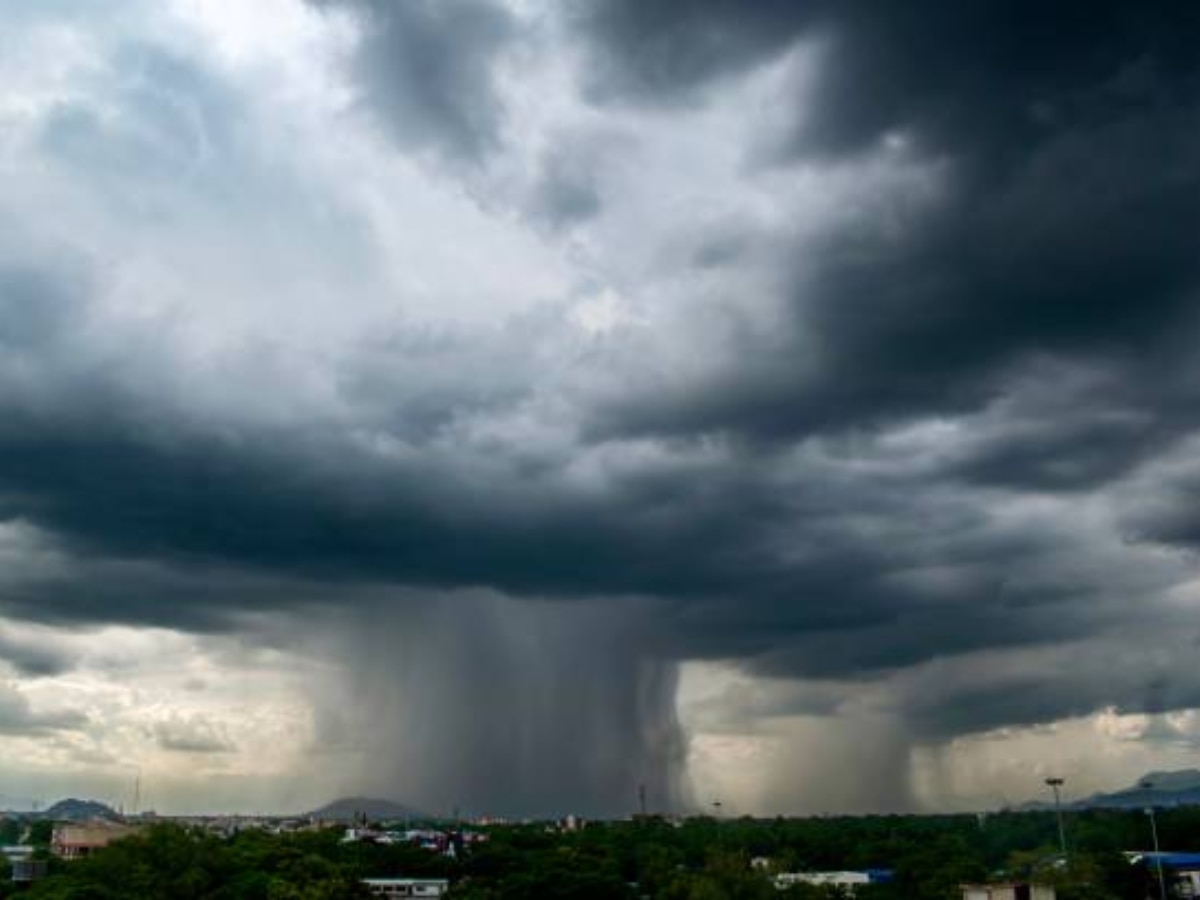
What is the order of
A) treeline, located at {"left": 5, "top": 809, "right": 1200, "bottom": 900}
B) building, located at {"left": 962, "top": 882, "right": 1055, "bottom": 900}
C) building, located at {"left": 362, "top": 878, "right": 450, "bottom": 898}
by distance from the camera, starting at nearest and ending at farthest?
building, located at {"left": 962, "top": 882, "right": 1055, "bottom": 900} < treeline, located at {"left": 5, "top": 809, "right": 1200, "bottom": 900} < building, located at {"left": 362, "top": 878, "right": 450, "bottom": 898}

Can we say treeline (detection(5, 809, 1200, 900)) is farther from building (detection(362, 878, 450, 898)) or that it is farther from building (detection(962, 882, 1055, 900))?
building (detection(962, 882, 1055, 900))

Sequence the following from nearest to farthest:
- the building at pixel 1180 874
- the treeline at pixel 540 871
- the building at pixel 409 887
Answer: the treeline at pixel 540 871, the building at pixel 1180 874, the building at pixel 409 887

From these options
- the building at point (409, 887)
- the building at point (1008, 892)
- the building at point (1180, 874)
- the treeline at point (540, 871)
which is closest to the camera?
the building at point (1008, 892)

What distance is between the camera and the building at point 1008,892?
83.4 meters

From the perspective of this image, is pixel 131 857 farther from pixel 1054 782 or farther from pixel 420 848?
pixel 1054 782

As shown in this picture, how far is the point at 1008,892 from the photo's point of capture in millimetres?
83688

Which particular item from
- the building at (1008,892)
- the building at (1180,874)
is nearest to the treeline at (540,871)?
the building at (1180,874)

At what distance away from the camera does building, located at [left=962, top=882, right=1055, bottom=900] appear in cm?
8344

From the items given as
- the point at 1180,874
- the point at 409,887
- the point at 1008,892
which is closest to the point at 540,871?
the point at 409,887

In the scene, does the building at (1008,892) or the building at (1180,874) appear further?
the building at (1180,874)

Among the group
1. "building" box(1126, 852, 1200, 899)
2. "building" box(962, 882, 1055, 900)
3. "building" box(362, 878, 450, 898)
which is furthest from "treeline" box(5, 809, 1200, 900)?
"building" box(962, 882, 1055, 900)

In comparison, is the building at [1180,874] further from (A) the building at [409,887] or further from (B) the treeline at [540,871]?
(A) the building at [409,887]

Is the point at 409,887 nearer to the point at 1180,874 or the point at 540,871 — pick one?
the point at 540,871

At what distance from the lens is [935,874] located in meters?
132
